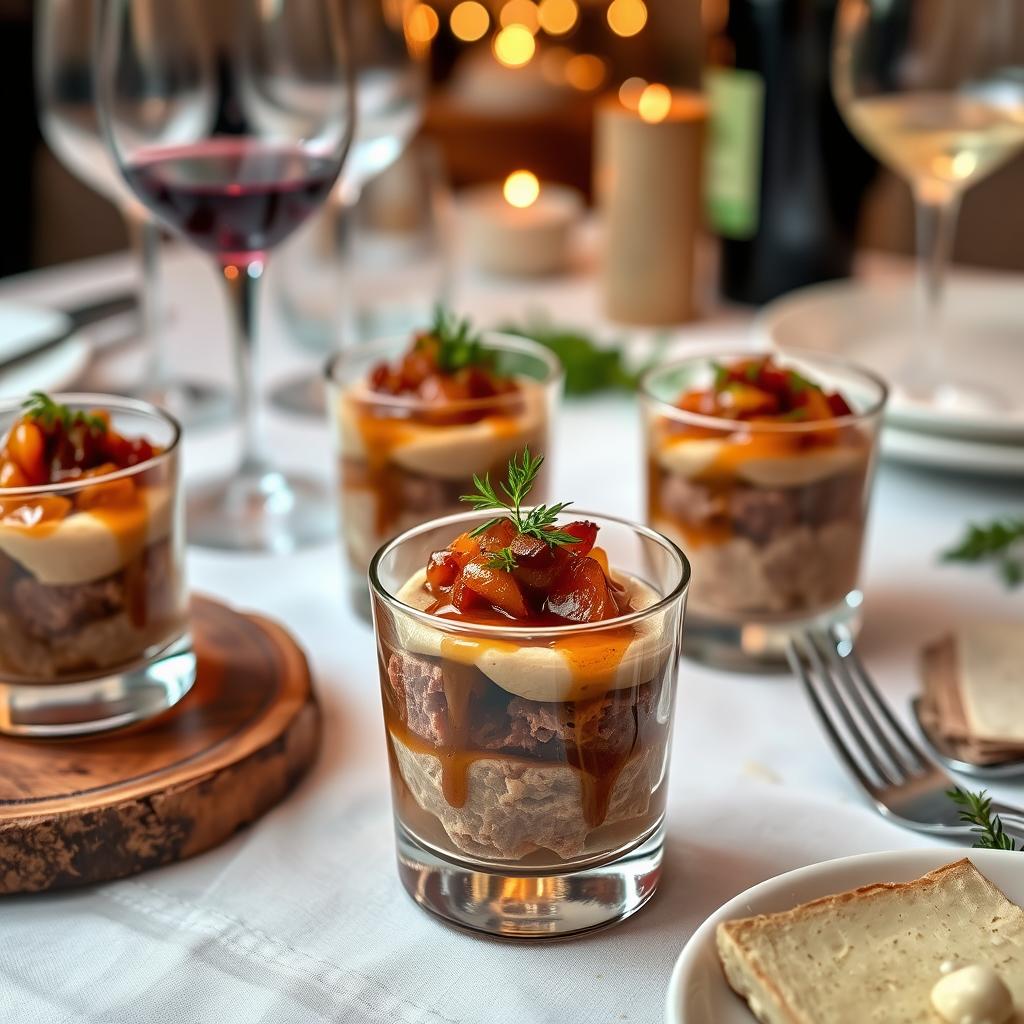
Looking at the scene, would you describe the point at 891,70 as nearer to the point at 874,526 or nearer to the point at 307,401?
the point at 874,526

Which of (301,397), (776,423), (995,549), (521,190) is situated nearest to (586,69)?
(521,190)

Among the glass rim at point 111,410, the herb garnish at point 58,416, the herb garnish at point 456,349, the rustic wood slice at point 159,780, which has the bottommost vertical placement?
the rustic wood slice at point 159,780

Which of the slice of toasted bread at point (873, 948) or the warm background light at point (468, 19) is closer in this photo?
the slice of toasted bread at point (873, 948)

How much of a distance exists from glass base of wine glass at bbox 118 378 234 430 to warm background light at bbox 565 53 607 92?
4.04 m

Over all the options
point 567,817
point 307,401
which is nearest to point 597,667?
point 567,817

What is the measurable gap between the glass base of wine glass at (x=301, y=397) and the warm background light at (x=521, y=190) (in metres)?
0.59

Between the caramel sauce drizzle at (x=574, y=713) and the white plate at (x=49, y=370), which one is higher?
the caramel sauce drizzle at (x=574, y=713)

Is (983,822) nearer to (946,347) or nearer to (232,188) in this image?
(232,188)

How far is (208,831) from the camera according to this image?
33.4 inches

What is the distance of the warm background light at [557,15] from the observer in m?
5.40

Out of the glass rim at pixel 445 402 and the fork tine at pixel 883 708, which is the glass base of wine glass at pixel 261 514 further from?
the fork tine at pixel 883 708

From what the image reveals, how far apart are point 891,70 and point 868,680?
82cm

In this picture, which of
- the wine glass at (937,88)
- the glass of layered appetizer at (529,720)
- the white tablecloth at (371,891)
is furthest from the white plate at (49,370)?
the wine glass at (937,88)

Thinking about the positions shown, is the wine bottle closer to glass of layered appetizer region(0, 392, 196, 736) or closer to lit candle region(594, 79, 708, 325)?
lit candle region(594, 79, 708, 325)
